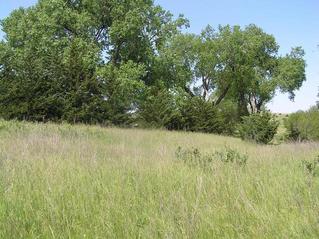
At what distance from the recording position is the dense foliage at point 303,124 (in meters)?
29.2

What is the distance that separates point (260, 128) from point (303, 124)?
3.81 meters

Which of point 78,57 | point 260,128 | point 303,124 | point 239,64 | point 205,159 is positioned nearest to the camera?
point 205,159

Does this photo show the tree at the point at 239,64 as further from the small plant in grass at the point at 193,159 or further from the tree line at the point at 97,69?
the small plant in grass at the point at 193,159

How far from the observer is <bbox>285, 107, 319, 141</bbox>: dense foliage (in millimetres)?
29156

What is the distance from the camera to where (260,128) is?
92.7 feet

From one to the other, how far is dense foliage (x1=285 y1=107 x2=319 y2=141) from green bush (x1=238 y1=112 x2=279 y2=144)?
1.77m

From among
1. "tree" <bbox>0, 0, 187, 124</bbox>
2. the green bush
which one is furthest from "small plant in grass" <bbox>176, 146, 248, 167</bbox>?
the green bush

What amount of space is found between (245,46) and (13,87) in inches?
1214

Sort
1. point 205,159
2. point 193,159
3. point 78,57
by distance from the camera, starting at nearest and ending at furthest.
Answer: point 193,159
point 205,159
point 78,57

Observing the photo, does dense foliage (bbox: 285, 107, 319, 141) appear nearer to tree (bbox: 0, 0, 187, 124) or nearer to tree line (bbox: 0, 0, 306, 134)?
tree line (bbox: 0, 0, 306, 134)

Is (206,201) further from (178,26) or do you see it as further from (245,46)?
(245,46)

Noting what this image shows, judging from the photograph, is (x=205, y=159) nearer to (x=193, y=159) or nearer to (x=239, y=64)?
(x=193, y=159)

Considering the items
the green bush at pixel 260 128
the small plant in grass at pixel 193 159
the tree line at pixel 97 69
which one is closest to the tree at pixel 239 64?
the tree line at pixel 97 69

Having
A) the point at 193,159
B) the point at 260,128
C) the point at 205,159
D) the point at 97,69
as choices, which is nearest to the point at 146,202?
the point at 193,159
